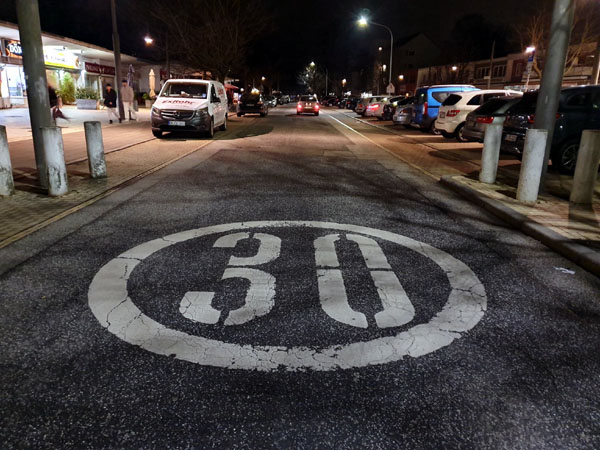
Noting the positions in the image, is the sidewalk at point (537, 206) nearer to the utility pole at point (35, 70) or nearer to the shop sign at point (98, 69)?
the utility pole at point (35, 70)

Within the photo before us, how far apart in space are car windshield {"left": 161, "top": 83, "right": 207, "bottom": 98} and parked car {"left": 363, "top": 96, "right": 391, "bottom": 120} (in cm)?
1895

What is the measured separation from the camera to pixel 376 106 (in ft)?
115

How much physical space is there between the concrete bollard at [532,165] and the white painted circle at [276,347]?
3470 millimetres

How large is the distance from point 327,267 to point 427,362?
1759mm

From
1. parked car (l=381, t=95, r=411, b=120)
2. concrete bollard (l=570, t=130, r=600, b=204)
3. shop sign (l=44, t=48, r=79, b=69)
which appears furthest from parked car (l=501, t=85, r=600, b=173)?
A: shop sign (l=44, t=48, r=79, b=69)

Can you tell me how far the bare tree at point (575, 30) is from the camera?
32.7 metres

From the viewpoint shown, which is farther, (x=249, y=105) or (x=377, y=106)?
(x=249, y=105)

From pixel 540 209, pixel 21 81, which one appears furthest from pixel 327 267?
pixel 21 81

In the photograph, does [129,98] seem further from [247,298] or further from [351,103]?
[351,103]

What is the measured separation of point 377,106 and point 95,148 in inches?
1121

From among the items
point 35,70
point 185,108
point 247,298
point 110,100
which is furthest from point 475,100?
point 110,100

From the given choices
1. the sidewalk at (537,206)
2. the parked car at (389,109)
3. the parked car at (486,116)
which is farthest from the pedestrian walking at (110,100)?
the parked car at (486,116)

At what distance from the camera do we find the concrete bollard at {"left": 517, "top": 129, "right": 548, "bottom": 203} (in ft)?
23.4

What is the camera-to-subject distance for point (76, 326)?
342 centimetres
